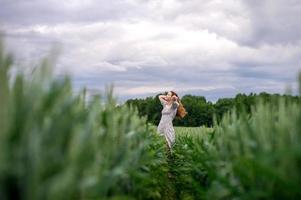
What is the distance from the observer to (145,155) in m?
4.84

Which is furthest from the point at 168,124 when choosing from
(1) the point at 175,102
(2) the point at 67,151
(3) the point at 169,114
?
(2) the point at 67,151

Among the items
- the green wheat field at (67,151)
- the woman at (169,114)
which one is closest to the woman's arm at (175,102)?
the woman at (169,114)

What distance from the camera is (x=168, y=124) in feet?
51.8

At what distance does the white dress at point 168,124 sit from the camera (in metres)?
15.7

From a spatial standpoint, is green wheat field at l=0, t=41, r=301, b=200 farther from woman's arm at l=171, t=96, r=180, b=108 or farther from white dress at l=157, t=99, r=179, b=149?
woman's arm at l=171, t=96, r=180, b=108

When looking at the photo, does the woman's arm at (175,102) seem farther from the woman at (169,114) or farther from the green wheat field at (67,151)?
the green wheat field at (67,151)

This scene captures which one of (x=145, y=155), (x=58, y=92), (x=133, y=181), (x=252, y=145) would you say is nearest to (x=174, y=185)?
(x=145, y=155)

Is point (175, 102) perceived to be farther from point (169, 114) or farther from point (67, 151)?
point (67, 151)

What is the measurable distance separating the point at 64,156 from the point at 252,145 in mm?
1230

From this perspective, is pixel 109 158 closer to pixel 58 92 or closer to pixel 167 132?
pixel 58 92

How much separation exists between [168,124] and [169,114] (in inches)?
16.3

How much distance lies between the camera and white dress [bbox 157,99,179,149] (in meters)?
15.7

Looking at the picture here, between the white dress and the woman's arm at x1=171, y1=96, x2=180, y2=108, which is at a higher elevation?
the woman's arm at x1=171, y1=96, x2=180, y2=108

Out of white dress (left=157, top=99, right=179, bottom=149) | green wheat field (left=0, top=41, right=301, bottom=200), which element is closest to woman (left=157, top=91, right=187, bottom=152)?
white dress (left=157, top=99, right=179, bottom=149)
